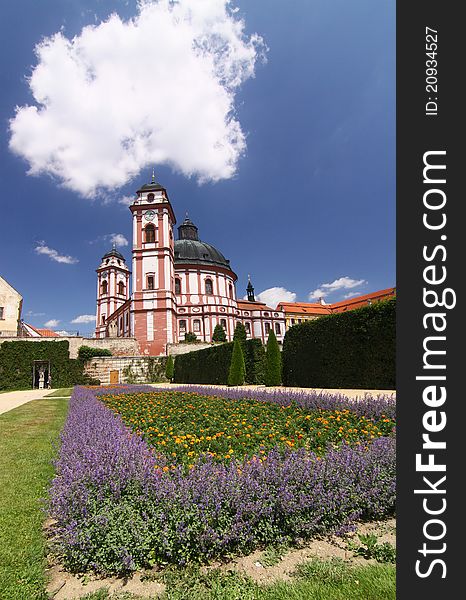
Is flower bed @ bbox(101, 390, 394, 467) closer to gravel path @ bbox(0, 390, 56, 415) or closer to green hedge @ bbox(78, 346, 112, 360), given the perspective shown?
gravel path @ bbox(0, 390, 56, 415)

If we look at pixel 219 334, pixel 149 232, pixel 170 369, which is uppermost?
pixel 149 232

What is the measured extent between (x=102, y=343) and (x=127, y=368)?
4051 mm

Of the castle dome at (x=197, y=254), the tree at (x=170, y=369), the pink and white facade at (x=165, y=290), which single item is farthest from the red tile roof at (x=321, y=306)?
the tree at (x=170, y=369)

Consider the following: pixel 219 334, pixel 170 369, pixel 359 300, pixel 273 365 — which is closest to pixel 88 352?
pixel 170 369

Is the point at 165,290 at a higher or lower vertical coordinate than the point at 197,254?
lower

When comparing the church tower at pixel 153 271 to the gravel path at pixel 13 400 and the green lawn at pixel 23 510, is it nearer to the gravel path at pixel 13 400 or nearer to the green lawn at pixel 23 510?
the gravel path at pixel 13 400

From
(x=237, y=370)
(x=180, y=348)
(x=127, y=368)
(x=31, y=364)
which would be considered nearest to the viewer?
(x=237, y=370)

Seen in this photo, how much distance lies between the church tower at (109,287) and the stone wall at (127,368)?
25.6 metres

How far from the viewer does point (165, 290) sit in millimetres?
34406

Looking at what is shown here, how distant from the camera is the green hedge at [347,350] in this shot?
10055mm

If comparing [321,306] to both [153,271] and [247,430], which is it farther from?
[247,430]

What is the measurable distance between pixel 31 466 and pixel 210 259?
45.9 metres

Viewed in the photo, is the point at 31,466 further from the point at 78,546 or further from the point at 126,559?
the point at 126,559

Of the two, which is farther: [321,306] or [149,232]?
[321,306]
